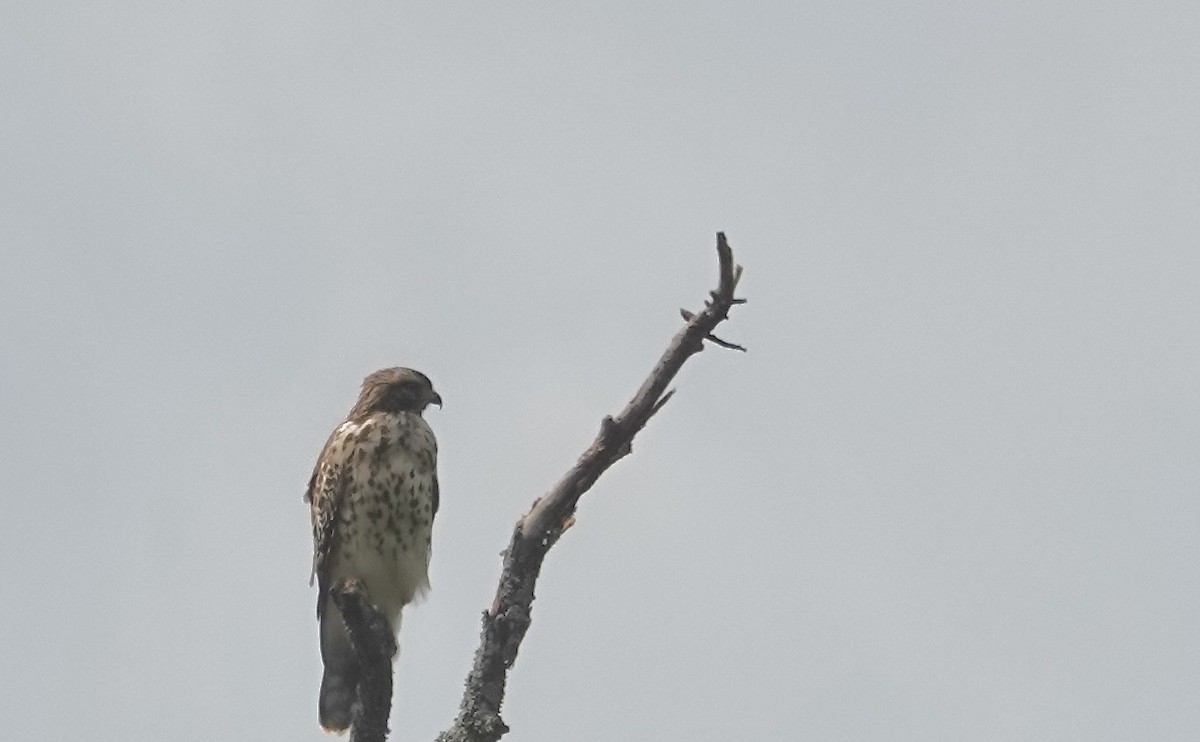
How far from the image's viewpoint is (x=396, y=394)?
1062 centimetres

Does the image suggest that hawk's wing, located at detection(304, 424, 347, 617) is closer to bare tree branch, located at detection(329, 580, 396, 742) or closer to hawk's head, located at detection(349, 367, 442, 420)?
hawk's head, located at detection(349, 367, 442, 420)

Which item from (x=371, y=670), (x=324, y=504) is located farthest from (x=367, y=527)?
(x=371, y=670)

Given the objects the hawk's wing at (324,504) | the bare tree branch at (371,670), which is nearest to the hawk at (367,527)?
the hawk's wing at (324,504)

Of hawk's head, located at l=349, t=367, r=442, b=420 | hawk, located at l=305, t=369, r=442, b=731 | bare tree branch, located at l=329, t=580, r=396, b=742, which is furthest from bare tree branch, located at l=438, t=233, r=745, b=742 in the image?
hawk's head, located at l=349, t=367, r=442, b=420

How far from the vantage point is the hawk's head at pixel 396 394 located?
34.6 ft

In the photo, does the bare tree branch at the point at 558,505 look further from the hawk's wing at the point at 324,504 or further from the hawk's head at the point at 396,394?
the hawk's head at the point at 396,394

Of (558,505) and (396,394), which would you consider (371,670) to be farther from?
(396,394)

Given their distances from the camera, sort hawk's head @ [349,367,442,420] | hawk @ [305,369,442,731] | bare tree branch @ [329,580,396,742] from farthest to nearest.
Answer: hawk's head @ [349,367,442,420], hawk @ [305,369,442,731], bare tree branch @ [329,580,396,742]

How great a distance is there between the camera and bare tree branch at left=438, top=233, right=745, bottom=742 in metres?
6.55

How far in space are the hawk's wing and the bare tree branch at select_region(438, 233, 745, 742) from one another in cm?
330

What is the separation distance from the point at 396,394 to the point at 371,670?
4224 mm

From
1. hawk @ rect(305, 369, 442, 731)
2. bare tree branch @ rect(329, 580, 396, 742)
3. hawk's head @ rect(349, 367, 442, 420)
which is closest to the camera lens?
bare tree branch @ rect(329, 580, 396, 742)

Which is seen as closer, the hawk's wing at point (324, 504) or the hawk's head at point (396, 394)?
the hawk's wing at point (324, 504)

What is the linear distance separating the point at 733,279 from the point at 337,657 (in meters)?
4.09
